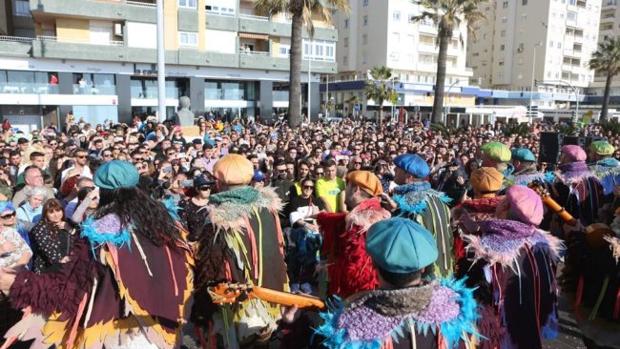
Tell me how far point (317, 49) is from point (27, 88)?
21573mm

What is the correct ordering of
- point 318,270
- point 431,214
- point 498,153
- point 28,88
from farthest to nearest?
point 28,88, point 498,153, point 318,270, point 431,214

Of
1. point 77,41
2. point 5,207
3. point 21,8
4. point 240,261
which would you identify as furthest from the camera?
point 21,8

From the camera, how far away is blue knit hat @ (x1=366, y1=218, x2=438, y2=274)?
1.97m

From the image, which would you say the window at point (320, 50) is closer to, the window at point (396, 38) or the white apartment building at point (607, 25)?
the window at point (396, 38)

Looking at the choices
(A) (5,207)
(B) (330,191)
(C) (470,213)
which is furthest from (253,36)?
(C) (470,213)

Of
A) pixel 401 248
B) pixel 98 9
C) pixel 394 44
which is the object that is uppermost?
pixel 394 44

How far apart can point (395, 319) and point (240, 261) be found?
1.55 m

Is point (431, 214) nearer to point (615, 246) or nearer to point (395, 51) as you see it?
point (615, 246)

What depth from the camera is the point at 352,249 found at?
11.5 ft

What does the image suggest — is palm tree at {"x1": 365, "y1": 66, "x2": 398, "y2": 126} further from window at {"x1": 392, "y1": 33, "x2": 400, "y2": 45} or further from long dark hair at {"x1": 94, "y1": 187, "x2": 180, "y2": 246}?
long dark hair at {"x1": 94, "y1": 187, "x2": 180, "y2": 246}

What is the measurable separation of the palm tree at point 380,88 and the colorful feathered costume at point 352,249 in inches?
1843

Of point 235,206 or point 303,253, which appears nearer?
point 235,206

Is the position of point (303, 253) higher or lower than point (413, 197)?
lower

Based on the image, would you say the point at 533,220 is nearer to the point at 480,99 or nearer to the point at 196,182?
the point at 196,182
